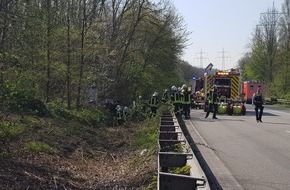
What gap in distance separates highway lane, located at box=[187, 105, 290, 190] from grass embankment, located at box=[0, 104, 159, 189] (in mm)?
1692

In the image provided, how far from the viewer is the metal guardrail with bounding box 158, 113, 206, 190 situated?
548cm

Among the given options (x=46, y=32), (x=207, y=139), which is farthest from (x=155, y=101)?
(x=207, y=139)

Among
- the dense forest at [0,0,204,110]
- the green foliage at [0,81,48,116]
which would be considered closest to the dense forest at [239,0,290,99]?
the dense forest at [0,0,204,110]

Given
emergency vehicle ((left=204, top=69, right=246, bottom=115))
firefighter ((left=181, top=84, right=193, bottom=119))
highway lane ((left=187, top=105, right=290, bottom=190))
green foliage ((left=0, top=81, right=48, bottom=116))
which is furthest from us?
emergency vehicle ((left=204, top=69, right=246, bottom=115))

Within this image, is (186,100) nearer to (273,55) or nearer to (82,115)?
(82,115)

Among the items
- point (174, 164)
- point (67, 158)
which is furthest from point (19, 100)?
point (174, 164)

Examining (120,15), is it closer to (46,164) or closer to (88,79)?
(88,79)

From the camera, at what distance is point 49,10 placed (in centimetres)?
1825

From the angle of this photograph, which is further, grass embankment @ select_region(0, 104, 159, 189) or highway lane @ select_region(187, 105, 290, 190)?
highway lane @ select_region(187, 105, 290, 190)

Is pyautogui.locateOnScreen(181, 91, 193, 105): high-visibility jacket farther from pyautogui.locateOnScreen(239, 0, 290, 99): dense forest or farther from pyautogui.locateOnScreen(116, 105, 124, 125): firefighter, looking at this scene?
pyautogui.locateOnScreen(239, 0, 290, 99): dense forest

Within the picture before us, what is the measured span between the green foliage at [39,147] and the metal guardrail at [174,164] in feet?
9.29

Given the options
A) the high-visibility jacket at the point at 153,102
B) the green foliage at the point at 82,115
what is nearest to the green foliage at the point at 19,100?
the green foliage at the point at 82,115

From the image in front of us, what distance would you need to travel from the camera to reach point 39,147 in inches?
435

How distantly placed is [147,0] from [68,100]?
14.3m
